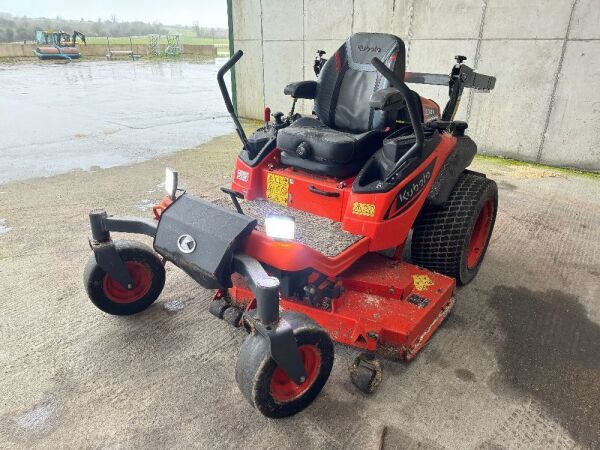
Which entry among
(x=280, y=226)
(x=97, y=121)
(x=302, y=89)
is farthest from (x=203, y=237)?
(x=97, y=121)

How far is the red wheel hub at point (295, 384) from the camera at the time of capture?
1848 millimetres

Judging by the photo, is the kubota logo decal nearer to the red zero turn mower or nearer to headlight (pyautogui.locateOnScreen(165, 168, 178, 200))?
the red zero turn mower

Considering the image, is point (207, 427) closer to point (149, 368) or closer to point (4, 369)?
point (149, 368)

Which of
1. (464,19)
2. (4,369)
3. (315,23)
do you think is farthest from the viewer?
(315,23)

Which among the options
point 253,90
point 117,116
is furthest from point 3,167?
point 253,90

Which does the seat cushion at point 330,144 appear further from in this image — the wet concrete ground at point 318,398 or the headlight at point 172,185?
the wet concrete ground at point 318,398

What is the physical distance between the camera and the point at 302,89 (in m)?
3.11

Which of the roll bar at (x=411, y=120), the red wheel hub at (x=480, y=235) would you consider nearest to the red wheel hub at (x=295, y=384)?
the roll bar at (x=411, y=120)

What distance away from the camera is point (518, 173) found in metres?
5.41

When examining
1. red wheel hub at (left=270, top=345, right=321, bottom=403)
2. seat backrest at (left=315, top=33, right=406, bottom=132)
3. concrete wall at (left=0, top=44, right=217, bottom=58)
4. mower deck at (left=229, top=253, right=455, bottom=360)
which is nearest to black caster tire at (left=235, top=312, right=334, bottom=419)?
red wheel hub at (left=270, top=345, right=321, bottom=403)

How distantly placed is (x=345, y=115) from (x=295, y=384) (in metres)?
1.81

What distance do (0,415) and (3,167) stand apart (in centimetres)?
456

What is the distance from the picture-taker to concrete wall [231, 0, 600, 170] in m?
5.21

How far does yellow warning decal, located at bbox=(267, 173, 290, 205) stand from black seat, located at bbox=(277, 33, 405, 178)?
11 cm
